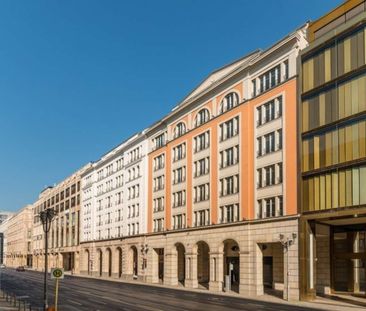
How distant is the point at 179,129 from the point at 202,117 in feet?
26.7

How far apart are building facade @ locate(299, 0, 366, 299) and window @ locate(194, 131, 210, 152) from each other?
20.2 meters

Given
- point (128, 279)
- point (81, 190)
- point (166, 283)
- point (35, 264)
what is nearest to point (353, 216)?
point (166, 283)

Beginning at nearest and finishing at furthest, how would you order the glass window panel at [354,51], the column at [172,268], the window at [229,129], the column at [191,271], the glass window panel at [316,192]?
1. the glass window panel at [354,51]
2. the glass window panel at [316,192]
3. the window at [229,129]
4. the column at [191,271]
5. the column at [172,268]

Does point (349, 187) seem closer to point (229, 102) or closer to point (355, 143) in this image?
point (355, 143)

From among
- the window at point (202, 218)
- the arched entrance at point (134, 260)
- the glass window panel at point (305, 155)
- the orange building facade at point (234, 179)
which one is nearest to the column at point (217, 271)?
the orange building facade at point (234, 179)

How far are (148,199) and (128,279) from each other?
588 inches

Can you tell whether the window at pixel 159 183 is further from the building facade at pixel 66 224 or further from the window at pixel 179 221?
the building facade at pixel 66 224

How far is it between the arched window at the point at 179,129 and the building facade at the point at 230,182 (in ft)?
0.94

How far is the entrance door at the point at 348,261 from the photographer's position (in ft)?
190

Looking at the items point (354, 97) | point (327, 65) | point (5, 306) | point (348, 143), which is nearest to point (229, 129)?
point (327, 65)

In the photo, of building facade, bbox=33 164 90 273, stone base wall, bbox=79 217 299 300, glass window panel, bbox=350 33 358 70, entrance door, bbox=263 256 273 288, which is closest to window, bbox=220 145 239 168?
stone base wall, bbox=79 217 299 300

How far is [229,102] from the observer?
6900cm

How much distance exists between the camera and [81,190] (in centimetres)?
14062

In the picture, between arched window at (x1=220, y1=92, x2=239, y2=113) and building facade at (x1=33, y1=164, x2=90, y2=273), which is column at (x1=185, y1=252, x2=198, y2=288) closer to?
arched window at (x1=220, y1=92, x2=239, y2=113)
